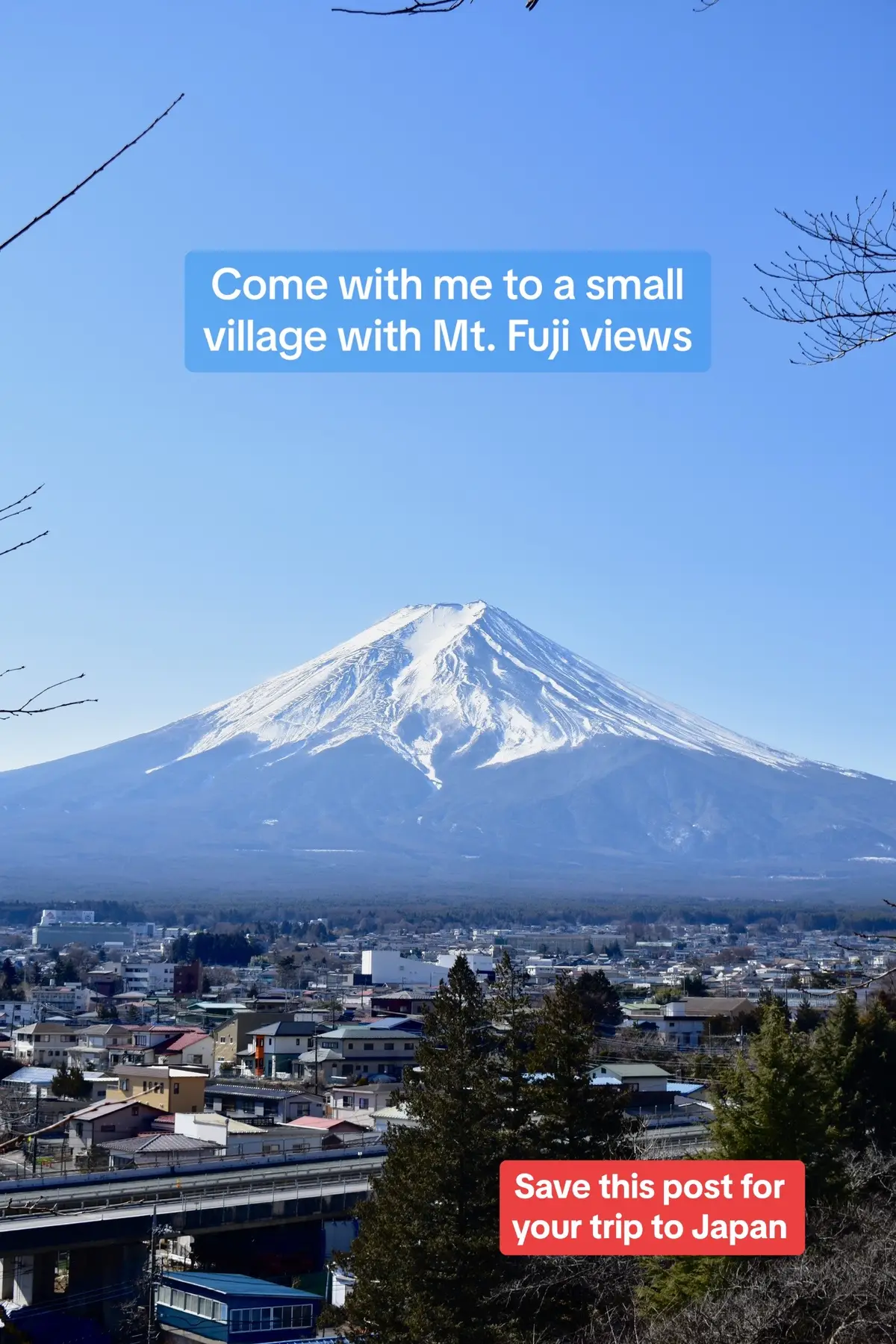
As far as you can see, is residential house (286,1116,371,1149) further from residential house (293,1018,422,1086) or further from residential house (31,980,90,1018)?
residential house (31,980,90,1018)

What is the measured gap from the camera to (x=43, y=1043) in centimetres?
3091

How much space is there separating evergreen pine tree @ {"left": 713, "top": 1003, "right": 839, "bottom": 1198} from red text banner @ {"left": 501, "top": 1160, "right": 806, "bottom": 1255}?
136 cm

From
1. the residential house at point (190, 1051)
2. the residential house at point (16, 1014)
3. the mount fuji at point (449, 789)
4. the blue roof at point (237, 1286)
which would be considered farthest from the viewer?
the mount fuji at point (449, 789)

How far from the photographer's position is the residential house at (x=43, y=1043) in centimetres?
3003

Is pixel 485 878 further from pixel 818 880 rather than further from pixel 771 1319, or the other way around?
pixel 771 1319

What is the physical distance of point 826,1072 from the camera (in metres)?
14.1

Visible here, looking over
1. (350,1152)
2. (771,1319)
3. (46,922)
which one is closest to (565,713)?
(46,922)

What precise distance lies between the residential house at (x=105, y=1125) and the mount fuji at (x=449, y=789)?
352ft

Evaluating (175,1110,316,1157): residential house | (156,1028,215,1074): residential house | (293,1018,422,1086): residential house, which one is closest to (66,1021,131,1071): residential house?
(156,1028,215,1074): residential house

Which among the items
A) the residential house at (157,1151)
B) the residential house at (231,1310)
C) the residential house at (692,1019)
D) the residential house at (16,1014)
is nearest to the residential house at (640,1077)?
the residential house at (157,1151)

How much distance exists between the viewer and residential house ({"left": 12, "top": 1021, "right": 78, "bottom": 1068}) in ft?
98.5

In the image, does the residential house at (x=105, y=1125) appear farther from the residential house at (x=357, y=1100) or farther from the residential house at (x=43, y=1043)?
the residential house at (x=43, y=1043)

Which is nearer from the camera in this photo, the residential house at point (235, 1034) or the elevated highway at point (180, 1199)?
the elevated highway at point (180, 1199)

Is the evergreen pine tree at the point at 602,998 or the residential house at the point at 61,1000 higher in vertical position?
the evergreen pine tree at the point at 602,998
